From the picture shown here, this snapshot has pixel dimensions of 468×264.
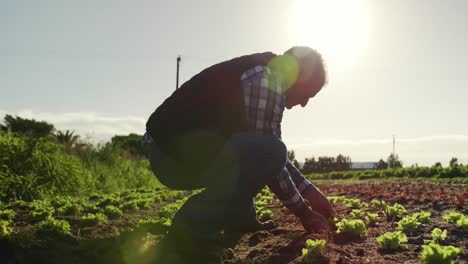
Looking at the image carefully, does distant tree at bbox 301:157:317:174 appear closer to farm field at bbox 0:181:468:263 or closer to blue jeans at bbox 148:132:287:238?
farm field at bbox 0:181:468:263

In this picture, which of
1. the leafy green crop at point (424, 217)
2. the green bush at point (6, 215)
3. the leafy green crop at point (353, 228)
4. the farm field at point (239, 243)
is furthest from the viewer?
the green bush at point (6, 215)

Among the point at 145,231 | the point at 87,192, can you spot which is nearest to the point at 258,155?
the point at 145,231

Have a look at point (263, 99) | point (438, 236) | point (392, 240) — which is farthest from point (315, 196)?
point (263, 99)

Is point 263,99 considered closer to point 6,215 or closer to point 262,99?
point 262,99

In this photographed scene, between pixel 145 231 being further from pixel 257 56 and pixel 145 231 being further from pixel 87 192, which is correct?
pixel 87 192

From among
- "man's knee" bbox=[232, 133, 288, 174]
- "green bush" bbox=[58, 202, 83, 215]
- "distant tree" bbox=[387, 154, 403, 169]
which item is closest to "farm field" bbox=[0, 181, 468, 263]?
"green bush" bbox=[58, 202, 83, 215]

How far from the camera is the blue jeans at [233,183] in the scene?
308 centimetres

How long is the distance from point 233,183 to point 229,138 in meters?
0.37

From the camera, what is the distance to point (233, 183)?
10.2ft

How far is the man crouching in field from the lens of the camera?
3.12 metres

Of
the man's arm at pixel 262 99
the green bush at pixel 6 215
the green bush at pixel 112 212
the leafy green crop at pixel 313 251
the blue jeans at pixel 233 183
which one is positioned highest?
the man's arm at pixel 262 99

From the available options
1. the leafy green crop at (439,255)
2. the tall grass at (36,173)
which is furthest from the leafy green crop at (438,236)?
the tall grass at (36,173)

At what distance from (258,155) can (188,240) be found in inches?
32.5

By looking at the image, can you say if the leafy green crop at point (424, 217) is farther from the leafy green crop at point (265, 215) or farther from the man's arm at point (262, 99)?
the man's arm at point (262, 99)
